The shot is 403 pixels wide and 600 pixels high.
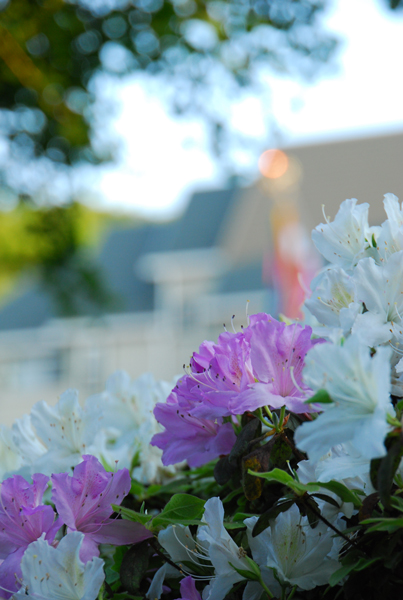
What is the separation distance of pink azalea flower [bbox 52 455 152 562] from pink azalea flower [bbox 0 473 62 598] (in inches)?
0.8

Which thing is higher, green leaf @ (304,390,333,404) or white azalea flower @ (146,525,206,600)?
green leaf @ (304,390,333,404)

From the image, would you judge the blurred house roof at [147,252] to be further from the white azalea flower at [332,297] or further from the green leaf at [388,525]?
the green leaf at [388,525]

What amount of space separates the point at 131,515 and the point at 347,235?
0.30m

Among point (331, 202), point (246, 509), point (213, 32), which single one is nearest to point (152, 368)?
point (331, 202)

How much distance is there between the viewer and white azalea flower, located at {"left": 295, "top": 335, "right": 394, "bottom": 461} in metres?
0.34

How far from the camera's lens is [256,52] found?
138 inches

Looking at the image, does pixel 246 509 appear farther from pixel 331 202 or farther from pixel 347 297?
pixel 331 202

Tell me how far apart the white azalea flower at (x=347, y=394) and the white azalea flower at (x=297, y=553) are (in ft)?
0.41

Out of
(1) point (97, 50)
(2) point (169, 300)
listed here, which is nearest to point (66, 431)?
(1) point (97, 50)

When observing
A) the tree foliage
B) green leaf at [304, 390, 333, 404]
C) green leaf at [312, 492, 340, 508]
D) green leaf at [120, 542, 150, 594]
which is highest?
the tree foliage

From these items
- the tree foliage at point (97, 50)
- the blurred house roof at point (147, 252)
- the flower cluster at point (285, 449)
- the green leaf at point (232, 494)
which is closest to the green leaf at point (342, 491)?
the flower cluster at point (285, 449)

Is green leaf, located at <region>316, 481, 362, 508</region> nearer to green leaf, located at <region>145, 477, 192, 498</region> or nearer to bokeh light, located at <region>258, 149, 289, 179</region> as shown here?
green leaf, located at <region>145, 477, 192, 498</region>

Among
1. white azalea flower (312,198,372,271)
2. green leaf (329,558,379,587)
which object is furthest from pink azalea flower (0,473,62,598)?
white azalea flower (312,198,372,271)

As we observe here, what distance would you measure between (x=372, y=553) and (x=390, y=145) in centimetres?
1727
